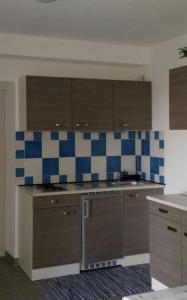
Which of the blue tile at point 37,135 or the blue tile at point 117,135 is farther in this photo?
the blue tile at point 117,135

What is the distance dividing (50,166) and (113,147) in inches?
32.0

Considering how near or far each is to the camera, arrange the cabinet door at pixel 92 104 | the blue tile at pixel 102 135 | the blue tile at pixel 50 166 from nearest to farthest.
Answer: the cabinet door at pixel 92 104 → the blue tile at pixel 50 166 → the blue tile at pixel 102 135

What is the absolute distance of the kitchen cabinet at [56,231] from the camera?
3.88m

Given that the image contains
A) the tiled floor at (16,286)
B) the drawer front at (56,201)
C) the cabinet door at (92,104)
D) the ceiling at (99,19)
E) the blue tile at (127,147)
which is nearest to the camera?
the ceiling at (99,19)

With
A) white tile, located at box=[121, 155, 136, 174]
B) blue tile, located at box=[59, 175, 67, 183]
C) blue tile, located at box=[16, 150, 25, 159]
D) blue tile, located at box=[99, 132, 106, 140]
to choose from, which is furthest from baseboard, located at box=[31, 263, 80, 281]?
blue tile, located at box=[99, 132, 106, 140]

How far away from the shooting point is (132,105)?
14.8ft

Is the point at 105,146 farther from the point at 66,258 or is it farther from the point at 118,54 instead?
the point at 66,258

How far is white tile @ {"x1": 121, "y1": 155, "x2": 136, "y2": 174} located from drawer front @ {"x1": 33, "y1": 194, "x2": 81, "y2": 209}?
39.0 inches

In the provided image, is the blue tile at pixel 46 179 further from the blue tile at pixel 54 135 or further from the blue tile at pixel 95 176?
the blue tile at pixel 95 176

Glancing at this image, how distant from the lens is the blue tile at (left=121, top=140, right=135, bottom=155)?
4.83 metres

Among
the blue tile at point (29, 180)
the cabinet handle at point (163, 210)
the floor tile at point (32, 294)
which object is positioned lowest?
the floor tile at point (32, 294)

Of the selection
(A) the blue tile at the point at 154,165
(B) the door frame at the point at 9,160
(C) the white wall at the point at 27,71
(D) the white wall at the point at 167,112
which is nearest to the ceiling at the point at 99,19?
(D) the white wall at the point at 167,112

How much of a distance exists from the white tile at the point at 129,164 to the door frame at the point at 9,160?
4.37 ft

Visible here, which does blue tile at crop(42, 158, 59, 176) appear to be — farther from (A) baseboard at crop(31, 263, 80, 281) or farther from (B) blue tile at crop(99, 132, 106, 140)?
(A) baseboard at crop(31, 263, 80, 281)
